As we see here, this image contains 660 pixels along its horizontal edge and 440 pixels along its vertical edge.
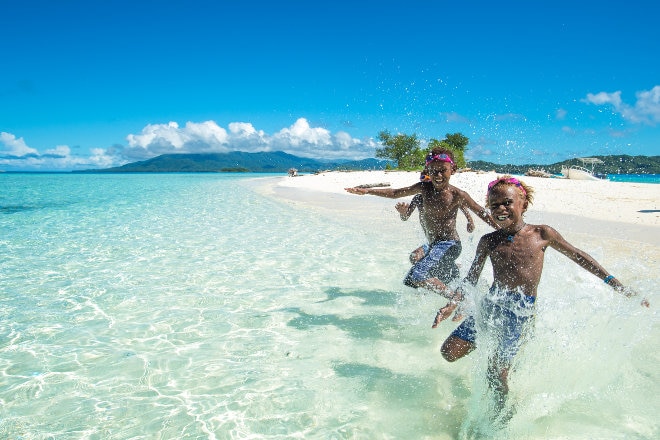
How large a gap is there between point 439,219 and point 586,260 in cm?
221

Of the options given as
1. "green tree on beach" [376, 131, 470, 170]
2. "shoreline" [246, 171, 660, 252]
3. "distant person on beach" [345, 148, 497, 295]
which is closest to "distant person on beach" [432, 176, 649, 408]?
"distant person on beach" [345, 148, 497, 295]

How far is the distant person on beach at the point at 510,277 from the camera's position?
346cm

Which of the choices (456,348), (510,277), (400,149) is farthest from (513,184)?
(400,149)

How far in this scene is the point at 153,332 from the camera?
5.48m

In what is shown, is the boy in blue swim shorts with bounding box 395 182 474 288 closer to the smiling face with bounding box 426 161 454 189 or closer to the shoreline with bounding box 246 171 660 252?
the smiling face with bounding box 426 161 454 189

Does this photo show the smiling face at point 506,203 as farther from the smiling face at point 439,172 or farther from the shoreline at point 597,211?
the shoreline at point 597,211

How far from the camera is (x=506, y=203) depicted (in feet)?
11.5

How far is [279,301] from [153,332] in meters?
1.90

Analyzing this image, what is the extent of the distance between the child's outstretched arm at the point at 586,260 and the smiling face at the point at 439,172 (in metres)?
1.80

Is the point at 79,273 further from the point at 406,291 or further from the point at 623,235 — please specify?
the point at 623,235

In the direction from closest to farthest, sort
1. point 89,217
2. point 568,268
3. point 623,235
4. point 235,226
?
Answer: point 568,268 → point 623,235 → point 235,226 → point 89,217

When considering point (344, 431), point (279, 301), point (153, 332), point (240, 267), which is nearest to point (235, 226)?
point (240, 267)

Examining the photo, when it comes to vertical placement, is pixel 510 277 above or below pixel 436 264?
above

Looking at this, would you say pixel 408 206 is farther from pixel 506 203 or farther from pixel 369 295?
pixel 506 203
